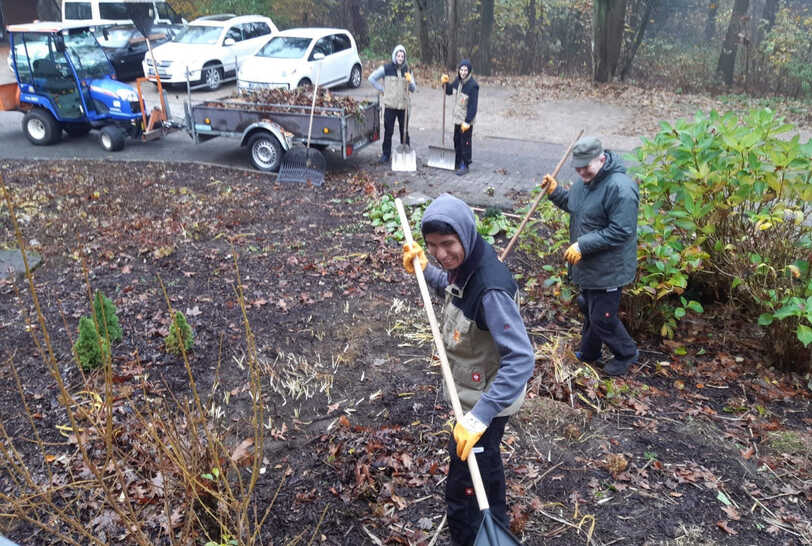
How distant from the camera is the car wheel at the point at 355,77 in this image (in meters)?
17.6

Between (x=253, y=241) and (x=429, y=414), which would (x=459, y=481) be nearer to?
(x=429, y=414)

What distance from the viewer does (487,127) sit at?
13.9m

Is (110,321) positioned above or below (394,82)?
below

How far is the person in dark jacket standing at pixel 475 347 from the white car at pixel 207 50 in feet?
48.4

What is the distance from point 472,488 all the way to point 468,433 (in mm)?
563

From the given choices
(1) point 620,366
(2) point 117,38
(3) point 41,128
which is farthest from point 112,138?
(1) point 620,366

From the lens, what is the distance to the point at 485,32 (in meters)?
19.3

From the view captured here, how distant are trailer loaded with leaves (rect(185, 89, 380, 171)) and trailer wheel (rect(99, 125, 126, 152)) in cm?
189

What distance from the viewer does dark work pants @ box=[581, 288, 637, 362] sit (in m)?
4.44

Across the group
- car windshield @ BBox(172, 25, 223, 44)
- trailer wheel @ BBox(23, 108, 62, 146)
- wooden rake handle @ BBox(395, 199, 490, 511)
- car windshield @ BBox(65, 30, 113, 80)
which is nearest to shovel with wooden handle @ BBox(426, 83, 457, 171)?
car windshield @ BBox(65, 30, 113, 80)

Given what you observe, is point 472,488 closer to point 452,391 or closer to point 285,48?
point 452,391

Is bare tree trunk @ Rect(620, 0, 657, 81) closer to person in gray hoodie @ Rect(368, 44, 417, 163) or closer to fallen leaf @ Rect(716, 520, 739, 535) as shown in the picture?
person in gray hoodie @ Rect(368, 44, 417, 163)

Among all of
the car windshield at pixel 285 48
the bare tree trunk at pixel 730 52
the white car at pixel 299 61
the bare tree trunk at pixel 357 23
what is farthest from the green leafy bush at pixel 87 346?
the bare tree trunk at pixel 357 23

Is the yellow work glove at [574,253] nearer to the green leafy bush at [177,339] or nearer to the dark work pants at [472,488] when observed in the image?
the dark work pants at [472,488]
